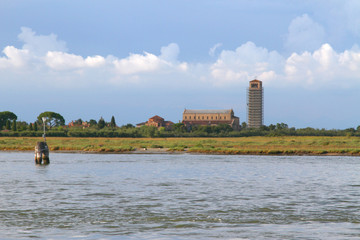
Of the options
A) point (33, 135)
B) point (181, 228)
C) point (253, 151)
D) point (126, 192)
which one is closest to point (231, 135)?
point (33, 135)

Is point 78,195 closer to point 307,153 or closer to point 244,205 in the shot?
point 244,205

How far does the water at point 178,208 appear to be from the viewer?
15375 millimetres

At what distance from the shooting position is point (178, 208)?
20672 mm

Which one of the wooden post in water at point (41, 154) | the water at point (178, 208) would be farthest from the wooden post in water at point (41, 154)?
the water at point (178, 208)

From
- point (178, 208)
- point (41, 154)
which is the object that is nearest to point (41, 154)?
point (41, 154)

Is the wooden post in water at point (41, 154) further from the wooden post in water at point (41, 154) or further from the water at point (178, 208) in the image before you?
the water at point (178, 208)

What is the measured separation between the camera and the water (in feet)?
50.4

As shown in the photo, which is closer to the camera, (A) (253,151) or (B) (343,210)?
(B) (343,210)

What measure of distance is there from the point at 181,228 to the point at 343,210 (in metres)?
7.90

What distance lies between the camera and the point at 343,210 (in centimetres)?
2030

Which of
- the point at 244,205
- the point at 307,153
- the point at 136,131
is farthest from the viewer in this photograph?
the point at 136,131

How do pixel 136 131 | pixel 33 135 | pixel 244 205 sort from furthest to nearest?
1. pixel 136 131
2. pixel 33 135
3. pixel 244 205

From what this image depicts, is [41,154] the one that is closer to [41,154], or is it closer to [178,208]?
[41,154]

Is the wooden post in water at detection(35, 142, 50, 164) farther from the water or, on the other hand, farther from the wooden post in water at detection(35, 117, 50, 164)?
the water
